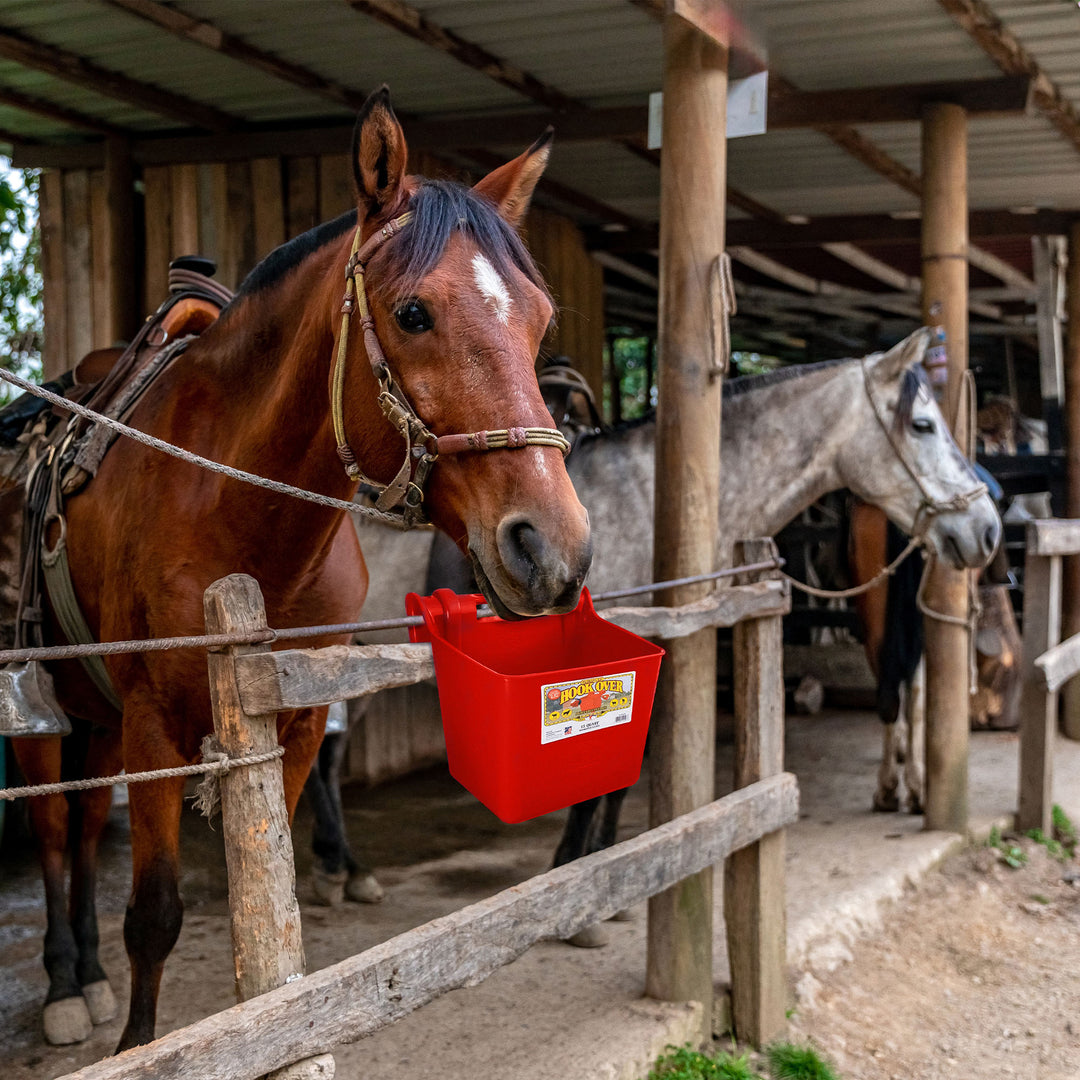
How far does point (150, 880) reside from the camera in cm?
226

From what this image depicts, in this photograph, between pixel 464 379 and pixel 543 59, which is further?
pixel 543 59

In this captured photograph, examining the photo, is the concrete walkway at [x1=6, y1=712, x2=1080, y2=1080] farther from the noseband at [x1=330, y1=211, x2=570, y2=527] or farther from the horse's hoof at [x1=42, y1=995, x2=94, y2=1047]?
the noseband at [x1=330, y1=211, x2=570, y2=527]

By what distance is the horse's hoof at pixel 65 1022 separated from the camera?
9.53ft

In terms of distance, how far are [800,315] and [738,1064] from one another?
9.78 metres

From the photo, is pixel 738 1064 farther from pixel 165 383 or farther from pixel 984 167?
pixel 984 167

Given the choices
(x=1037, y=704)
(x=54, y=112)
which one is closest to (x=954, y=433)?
(x=1037, y=704)

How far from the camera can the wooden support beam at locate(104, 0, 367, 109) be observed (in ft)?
13.4

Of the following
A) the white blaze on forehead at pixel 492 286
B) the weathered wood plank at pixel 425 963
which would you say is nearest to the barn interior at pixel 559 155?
the weathered wood plank at pixel 425 963

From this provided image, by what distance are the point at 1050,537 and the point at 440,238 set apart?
396 centimetres

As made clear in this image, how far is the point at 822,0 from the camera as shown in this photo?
13.1 feet

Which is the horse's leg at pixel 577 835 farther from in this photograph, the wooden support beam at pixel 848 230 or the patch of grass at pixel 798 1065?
the wooden support beam at pixel 848 230

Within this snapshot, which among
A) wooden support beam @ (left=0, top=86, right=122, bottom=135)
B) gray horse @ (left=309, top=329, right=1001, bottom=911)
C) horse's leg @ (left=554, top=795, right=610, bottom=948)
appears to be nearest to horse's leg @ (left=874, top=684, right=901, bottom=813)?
gray horse @ (left=309, top=329, right=1001, bottom=911)

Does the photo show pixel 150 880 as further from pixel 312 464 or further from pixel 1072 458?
pixel 1072 458

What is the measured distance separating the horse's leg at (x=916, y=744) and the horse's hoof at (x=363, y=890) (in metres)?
2.54
